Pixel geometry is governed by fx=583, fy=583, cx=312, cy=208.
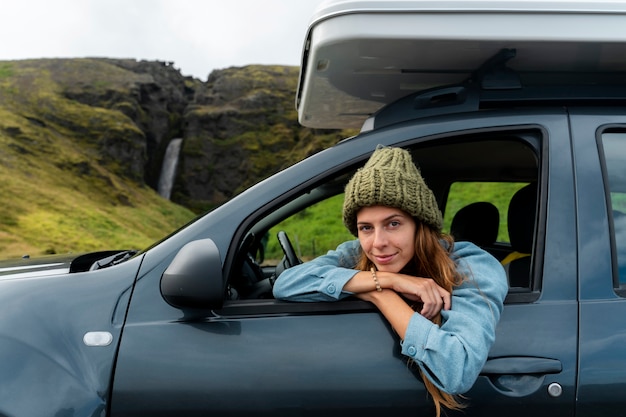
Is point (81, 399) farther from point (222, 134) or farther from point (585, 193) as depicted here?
point (222, 134)

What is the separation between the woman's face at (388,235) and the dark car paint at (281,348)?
6.8 inches

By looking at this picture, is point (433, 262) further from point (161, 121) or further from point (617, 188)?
point (161, 121)

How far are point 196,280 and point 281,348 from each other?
→ 0.30 m

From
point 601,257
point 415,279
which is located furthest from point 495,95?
point 415,279

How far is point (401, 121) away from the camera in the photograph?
2.01 metres

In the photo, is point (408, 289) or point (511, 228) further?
point (511, 228)

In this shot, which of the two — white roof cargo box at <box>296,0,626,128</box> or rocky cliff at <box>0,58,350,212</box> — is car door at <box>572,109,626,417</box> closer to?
white roof cargo box at <box>296,0,626,128</box>

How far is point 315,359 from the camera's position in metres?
1.62

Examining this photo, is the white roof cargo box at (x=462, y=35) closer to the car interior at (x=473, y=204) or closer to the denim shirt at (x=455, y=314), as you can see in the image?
the car interior at (x=473, y=204)

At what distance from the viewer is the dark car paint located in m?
1.59

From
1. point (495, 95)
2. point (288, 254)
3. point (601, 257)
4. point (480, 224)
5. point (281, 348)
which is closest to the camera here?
point (281, 348)

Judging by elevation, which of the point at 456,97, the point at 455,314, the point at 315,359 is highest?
the point at 456,97

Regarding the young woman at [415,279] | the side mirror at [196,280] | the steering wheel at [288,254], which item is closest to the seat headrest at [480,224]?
the steering wheel at [288,254]

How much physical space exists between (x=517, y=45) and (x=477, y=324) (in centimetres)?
92
